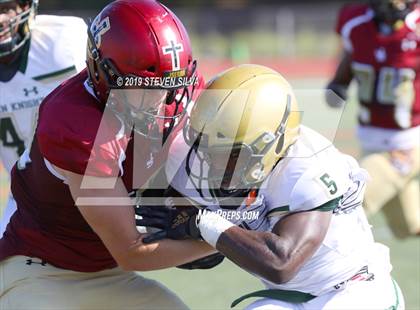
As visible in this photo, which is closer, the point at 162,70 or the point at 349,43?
the point at 162,70

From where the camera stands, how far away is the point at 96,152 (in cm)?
317

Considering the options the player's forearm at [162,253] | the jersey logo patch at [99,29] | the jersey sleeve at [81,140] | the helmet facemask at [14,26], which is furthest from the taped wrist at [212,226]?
the helmet facemask at [14,26]

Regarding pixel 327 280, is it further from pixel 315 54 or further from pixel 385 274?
pixel 315 54

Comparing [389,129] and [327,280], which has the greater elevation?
[327,280]

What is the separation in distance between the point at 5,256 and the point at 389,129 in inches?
136

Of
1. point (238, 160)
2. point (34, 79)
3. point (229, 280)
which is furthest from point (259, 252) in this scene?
point (229, 280)

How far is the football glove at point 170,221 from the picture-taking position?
10.6 feet

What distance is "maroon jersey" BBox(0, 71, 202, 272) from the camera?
3.18 metres

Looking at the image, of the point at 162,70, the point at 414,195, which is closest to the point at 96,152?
the point at 162,70

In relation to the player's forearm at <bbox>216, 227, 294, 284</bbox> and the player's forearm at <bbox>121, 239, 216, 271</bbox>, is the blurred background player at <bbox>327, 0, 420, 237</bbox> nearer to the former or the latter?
the player's forearm at <bbox>121, 239, 216, 271</bbox>

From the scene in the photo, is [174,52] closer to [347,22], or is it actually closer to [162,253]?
[162,253]

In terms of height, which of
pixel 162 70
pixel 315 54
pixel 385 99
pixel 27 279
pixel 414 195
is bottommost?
pixel 315 54

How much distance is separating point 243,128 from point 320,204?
1.29 feet

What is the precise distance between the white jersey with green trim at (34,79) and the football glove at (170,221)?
46.3 inches
